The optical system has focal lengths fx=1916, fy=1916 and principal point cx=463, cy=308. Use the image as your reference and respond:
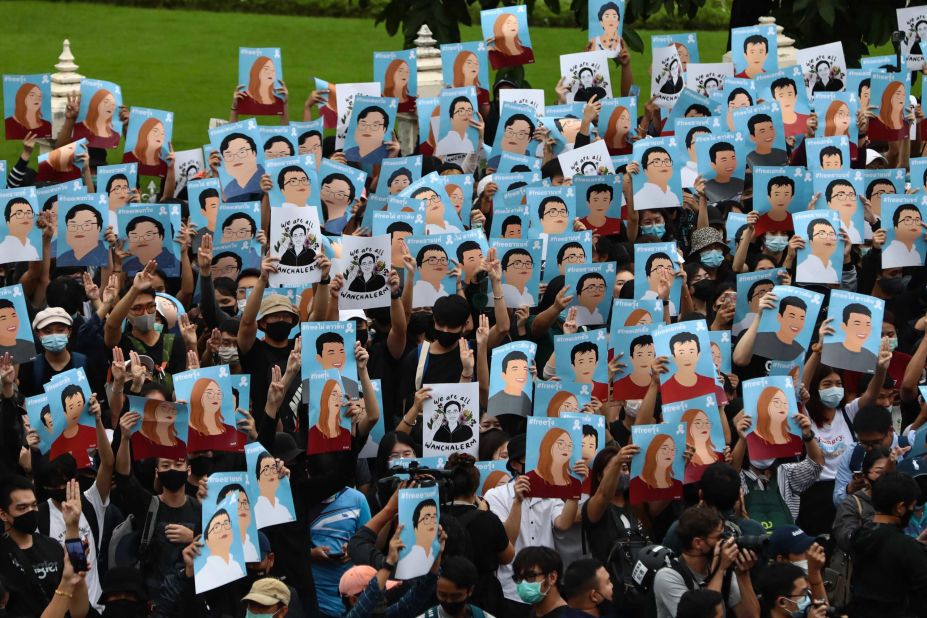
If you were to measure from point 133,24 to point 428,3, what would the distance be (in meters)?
16.2

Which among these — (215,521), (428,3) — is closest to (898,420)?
(215,521)

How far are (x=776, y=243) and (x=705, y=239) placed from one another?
1.76 ft

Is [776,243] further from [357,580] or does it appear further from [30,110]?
[30,110]

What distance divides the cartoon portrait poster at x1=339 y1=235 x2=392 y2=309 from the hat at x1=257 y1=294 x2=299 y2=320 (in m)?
0.49

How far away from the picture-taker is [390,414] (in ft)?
41.4

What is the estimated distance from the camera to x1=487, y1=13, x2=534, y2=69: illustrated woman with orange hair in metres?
17.3

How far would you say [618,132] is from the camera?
16609mm

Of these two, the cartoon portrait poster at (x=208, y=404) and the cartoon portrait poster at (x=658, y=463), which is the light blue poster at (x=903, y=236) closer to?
the cartoon portrait poster at (x=658, y=463)

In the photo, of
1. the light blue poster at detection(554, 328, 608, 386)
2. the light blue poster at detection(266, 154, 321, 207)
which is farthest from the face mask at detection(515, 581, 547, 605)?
the light blue poster at detection(266, 154, 321, 207)

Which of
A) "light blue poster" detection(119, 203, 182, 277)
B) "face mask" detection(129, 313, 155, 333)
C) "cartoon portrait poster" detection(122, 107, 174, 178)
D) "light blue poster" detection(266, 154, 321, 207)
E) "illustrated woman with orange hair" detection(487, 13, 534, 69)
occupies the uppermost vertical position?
"illustrated woman with orange hair" detection(487, 13, 534, 69)

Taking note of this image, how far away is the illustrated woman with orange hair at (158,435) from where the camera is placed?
11.1m

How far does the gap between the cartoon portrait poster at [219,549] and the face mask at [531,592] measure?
1.44 meters

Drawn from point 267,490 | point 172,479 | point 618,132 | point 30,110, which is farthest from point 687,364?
point 30,110

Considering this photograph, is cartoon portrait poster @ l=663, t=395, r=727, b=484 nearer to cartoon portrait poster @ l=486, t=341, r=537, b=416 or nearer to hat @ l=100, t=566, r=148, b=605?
cartoon portrait poster @ l=486, t=341, r=537, b=416
